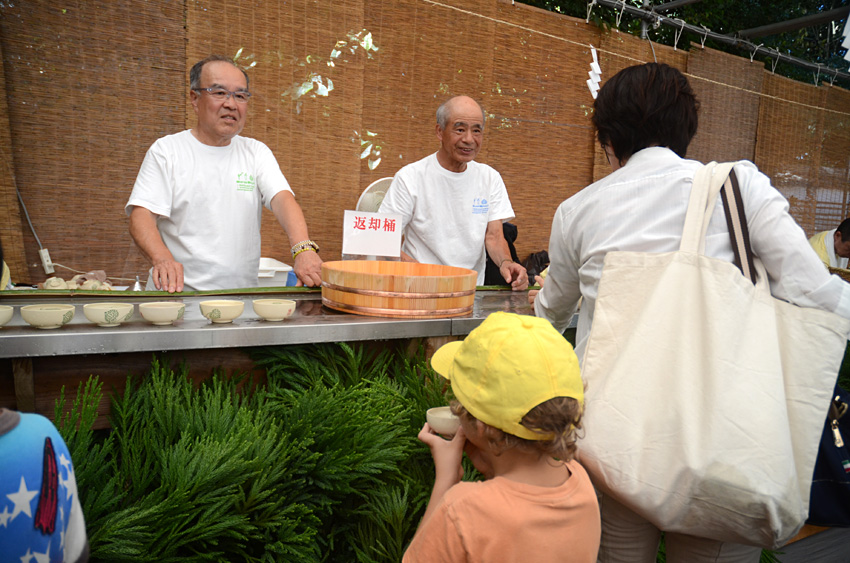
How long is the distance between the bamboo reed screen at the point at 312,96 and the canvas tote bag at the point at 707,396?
383cm

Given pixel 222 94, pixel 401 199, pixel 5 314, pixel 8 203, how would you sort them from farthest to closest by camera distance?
pixel 8 203 → pixel 401 199 → pixel 222 94 → pixel 5 314

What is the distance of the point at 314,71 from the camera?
4789 millimetres

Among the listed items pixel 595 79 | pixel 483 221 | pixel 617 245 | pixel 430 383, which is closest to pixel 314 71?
pixel 483 221

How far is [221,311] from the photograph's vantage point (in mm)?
1760

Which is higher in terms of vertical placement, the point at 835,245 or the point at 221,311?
the point at 835,245

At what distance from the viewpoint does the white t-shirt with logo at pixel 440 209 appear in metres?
3.48

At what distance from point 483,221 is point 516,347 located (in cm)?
257

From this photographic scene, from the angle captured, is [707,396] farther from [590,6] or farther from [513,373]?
[590,6]

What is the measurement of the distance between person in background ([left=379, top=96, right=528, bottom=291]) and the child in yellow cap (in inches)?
89.6

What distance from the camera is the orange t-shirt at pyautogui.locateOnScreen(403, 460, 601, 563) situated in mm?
1064

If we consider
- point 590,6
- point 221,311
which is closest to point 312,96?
point 590,6

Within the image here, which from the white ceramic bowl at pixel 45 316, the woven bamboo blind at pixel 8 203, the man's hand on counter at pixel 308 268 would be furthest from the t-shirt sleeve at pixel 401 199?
the woven bamboo blind at pixel 8 203

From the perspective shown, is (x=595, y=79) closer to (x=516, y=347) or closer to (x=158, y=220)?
(x=158, y=220)

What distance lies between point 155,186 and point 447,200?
1.55 m
